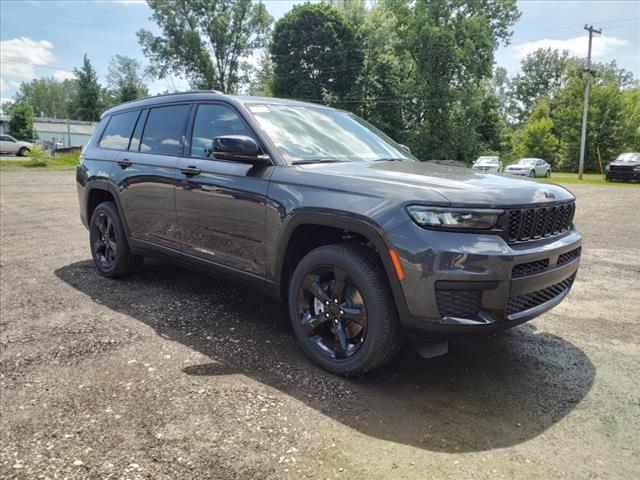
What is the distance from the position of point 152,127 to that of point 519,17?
1844 inches

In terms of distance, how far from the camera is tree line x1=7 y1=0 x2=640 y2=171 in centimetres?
3694

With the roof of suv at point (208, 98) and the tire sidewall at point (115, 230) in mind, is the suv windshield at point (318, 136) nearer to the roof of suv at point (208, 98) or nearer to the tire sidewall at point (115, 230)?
the roof of suv at point (208, 98)

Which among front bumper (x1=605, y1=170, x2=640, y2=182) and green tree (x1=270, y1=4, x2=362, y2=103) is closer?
front bumper (x1=605, y1=170, x2=640, y2=182)

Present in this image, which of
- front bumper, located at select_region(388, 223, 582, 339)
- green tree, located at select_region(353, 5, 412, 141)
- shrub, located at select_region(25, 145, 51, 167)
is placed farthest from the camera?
green tree, located at select_region(353, 5, 412, 141)

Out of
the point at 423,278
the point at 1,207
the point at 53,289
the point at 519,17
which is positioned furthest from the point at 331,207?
the point at 519,17

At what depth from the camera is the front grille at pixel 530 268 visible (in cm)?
271

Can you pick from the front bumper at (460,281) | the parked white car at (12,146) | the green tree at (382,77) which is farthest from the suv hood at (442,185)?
the parked white car at (12,146)

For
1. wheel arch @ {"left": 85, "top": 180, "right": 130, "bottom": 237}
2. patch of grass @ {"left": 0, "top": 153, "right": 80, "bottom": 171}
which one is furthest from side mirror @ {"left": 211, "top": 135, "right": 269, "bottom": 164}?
patch of grass @ {"left": 0, "top": 153, "right": 80, "bottom": 171}

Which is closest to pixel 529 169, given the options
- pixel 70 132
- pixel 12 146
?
pixel 12 146

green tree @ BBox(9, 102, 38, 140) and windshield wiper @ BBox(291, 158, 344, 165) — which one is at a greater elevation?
green tree @ BBox(9, 102, 38, 140)

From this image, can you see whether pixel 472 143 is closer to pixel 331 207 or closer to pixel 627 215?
pixel 627 215

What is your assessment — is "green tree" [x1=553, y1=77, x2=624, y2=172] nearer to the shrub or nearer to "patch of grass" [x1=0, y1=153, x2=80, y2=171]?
"patch of grass" [x1=0, y1=153, x2=80, y2=171]

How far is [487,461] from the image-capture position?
2.34 m

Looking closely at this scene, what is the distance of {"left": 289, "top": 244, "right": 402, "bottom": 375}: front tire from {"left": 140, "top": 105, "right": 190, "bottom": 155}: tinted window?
1.92m
